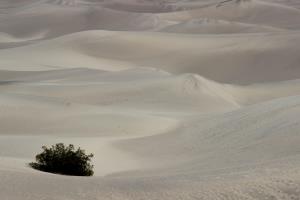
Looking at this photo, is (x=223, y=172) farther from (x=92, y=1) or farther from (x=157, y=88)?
(x=92, y=1)

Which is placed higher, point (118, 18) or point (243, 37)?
point (118, 18)

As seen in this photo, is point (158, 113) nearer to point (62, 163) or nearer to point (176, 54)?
point (62, 163)

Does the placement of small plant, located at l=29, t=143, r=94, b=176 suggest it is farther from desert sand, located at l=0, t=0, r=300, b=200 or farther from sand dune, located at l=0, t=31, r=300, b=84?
sand dune, located at l=0, t=31, r=300, b=84

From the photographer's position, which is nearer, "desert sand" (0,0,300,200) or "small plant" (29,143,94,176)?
"desert sand" (0,0,300,200)

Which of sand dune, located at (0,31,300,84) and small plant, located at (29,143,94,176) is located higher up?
sand dune, located at (0,31,300,84)

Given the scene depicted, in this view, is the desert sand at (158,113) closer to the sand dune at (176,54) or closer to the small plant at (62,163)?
the sand dune at (176,54)

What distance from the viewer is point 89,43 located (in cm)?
4650

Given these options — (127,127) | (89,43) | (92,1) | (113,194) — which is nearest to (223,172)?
(113,194)

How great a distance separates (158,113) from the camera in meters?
21.2

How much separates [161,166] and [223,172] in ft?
13.6

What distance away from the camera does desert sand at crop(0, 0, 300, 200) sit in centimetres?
714

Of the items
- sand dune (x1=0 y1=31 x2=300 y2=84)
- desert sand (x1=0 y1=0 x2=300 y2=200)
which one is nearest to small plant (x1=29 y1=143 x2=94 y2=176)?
desert sand (x1=0 y1=0 x2=300 y2=200)

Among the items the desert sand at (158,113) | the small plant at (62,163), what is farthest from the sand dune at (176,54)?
the small plant at (62,163)

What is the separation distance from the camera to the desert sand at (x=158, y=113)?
281 inches
